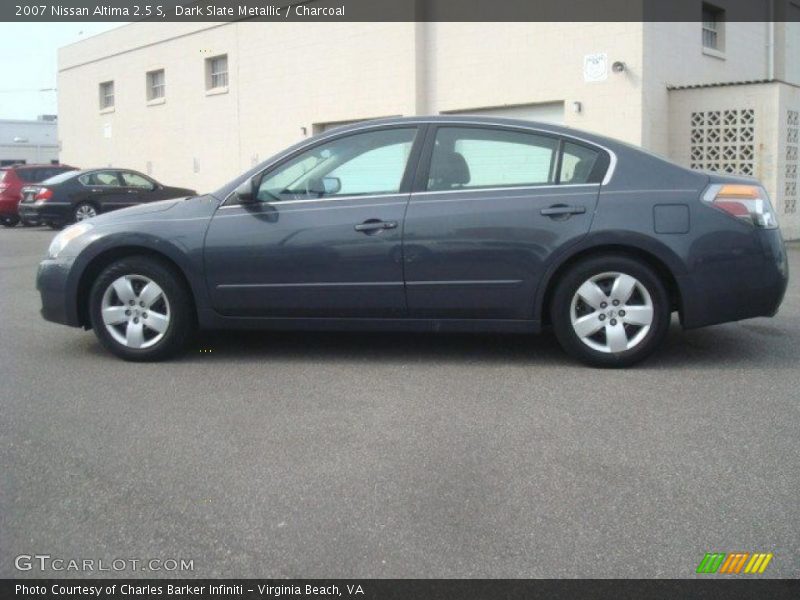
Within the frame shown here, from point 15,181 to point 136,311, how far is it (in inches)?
704

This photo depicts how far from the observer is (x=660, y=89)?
51.5ft

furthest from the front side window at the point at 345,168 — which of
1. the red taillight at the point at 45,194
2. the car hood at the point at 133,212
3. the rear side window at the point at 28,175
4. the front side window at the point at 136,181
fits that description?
the rear side window at the point at 28,175

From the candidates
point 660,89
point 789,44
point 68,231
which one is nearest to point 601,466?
point 68,231

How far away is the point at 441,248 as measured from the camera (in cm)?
Result: 594

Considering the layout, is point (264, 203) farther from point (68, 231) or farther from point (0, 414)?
point (0, 414)

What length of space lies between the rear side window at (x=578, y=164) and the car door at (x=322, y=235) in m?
0.94

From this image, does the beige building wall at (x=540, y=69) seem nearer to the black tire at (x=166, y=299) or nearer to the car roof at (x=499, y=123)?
the car roof at (x=499, y=123)

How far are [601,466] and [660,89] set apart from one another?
1271 cm

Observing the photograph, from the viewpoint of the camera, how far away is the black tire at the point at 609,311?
582 cm

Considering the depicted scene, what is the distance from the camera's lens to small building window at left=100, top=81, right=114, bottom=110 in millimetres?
29422

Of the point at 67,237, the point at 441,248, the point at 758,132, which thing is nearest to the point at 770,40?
the point at 758,132

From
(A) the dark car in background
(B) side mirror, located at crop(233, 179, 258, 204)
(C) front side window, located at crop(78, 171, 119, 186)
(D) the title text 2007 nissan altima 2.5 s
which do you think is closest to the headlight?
(D) the title text 2007 nissan altima 2.5 s

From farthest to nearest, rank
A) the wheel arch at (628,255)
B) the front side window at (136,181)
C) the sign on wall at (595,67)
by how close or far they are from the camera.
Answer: the front side window at (136,181), the sign on wall at (595,67), the wheel arch at (628,255)

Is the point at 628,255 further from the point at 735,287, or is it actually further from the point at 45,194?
the point at 45,194
